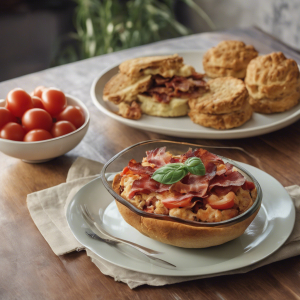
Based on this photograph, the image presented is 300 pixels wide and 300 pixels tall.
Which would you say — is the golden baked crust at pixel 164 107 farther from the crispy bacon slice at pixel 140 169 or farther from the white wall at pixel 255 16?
the white wall at pixel 255 16

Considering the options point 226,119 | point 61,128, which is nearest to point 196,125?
point 226,119

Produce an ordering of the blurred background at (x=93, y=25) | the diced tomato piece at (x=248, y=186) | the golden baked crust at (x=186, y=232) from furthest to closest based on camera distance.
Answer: the blurred background at (x=93, y=25)
the diced tomato piece at (x=248, y=186)
the golden baked crust at (x=186, y=232)

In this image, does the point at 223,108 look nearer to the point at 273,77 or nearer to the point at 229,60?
the point at 273,77

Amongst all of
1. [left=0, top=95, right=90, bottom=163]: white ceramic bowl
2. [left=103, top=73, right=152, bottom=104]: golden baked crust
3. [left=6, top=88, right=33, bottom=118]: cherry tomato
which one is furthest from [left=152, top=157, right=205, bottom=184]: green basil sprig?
[left=103, top=73, right=152, bottom=104]: golden baked crust

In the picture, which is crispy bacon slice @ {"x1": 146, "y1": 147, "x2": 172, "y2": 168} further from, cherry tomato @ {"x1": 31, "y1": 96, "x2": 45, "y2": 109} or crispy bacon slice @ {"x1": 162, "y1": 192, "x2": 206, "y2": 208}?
cherry tomato @ {"x1": 31, "y1": 96, "x2": 45, "y2": 109}

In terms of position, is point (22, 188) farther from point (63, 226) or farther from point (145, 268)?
point (145, 268)

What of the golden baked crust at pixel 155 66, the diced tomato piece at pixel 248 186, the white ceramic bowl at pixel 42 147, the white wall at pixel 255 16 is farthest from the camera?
the white wall at pixel 255 16

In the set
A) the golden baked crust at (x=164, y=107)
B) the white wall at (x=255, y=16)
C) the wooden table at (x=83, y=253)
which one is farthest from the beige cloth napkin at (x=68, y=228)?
the white wall at (x=255, y=16)
